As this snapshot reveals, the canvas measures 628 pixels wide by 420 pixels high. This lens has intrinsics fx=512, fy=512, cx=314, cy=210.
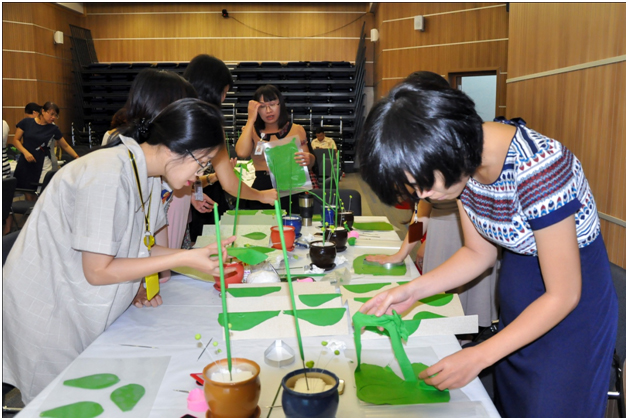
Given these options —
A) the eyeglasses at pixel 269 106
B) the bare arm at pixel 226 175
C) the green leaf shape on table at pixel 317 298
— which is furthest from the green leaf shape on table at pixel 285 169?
the green leaf shape on table at pixel 317 298

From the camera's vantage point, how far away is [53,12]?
11844mm

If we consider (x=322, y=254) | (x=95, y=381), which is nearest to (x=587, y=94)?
(x=322, y=254)

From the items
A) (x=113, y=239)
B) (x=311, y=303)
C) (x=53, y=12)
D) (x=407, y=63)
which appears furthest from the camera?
(x=53, y=12)

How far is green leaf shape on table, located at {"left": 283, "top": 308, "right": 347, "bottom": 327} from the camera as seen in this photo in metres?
1.29

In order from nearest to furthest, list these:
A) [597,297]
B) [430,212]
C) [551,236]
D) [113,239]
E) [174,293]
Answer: [551,236] → [597,297] → [113,239] → [174,293] → [430,212]

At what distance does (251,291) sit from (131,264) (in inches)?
13.1

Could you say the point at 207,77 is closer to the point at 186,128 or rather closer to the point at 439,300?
the point at 186,128

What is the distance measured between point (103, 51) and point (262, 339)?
45.4 feet

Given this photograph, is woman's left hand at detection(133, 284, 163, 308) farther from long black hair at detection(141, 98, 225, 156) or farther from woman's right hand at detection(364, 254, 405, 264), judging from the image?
woman's right hand at detection(364, 254, 405, 264)

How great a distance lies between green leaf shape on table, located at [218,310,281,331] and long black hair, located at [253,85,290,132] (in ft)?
7.25

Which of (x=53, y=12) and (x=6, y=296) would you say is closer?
(x=6, y=296)

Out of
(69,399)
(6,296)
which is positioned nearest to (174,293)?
(6,296)

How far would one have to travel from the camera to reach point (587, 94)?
2576 millimetres

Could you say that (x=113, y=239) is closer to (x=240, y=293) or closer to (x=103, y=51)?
(x=240, y=293)
